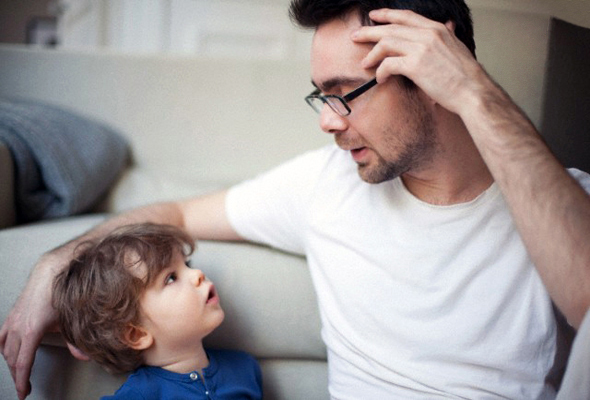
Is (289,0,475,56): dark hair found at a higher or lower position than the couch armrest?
higher

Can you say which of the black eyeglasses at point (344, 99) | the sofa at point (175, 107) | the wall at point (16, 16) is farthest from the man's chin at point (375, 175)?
the wall at point (16, 16)

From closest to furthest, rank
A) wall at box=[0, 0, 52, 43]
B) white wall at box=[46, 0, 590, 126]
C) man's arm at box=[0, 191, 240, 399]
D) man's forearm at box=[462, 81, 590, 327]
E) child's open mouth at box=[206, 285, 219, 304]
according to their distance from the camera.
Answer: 1. man's forearm at box=[462, 81, 590, 327]
2. man's arm at box=[0, 191, 240, 399]
3. child's open mouth at box=[206, 285, 219, 304]
4. wall at box=[0, 0, 52, 43]
5. white wall at box=[46, 0, 590, 126]

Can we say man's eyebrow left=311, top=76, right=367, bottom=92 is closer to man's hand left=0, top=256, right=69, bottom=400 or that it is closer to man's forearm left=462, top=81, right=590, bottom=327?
man's forearm left=462, top=81, right=590, bottom=327

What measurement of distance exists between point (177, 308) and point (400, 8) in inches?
27.5

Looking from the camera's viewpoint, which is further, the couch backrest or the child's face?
the couch backrest

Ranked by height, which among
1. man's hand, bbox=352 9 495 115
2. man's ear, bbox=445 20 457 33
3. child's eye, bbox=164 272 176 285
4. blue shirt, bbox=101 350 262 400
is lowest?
blue shirt, bbox=101 350 262 400

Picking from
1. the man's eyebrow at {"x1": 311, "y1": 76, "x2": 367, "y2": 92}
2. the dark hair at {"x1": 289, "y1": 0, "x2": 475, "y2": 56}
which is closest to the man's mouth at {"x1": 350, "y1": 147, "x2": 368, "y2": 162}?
the man's eyebrow at {"x1": 311, "y1": 76, "x2": 367, "y2": 92}

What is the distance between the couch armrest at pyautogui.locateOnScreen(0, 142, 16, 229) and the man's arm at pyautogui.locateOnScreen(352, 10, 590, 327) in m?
1.00

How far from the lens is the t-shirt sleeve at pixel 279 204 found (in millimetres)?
1218

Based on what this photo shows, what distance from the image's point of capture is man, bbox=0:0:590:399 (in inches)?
34.0

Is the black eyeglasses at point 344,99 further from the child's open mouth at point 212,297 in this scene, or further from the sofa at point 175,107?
the sofa at point 175,107

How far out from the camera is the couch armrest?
1.46 m

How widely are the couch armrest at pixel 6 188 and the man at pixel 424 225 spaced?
1.38ft

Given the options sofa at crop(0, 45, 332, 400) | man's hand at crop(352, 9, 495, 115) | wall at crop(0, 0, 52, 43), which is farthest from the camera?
wall at crop(0, 0, 52, 43)
